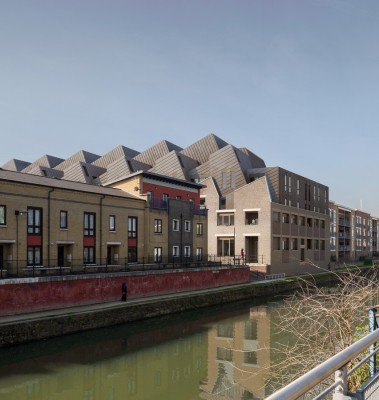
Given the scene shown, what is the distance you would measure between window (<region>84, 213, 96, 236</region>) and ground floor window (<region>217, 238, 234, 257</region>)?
85.3ft

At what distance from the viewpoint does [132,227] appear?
39625 mm

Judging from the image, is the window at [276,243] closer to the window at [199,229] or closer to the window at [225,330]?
the window at [199,229]

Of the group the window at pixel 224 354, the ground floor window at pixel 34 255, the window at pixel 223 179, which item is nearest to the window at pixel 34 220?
the ground floor window at pixel 34 255

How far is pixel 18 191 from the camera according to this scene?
29344 millimetres

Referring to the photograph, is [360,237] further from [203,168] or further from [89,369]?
[89,369]

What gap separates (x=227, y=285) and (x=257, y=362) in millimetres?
23590

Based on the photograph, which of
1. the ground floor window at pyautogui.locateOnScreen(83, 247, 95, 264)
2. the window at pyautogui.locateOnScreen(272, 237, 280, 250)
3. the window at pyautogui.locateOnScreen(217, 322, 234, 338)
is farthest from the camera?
the window at pyautogui.locateOnScreen(272, 237, 280, 250)

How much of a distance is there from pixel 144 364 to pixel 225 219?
3964 centimetres

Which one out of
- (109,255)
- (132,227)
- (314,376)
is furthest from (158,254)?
(314,376)

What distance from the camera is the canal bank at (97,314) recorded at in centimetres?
2159

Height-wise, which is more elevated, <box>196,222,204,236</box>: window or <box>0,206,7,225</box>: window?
<box>0,206,7,225</box>: window

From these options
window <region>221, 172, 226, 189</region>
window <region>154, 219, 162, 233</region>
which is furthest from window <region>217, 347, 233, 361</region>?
window <region>221, 172, 226, 189</region>

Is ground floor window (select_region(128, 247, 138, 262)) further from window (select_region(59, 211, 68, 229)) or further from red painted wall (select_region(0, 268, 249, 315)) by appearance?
window (select_region(59, 211, 68, 229))

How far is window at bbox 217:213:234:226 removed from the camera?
5834 centimetres
